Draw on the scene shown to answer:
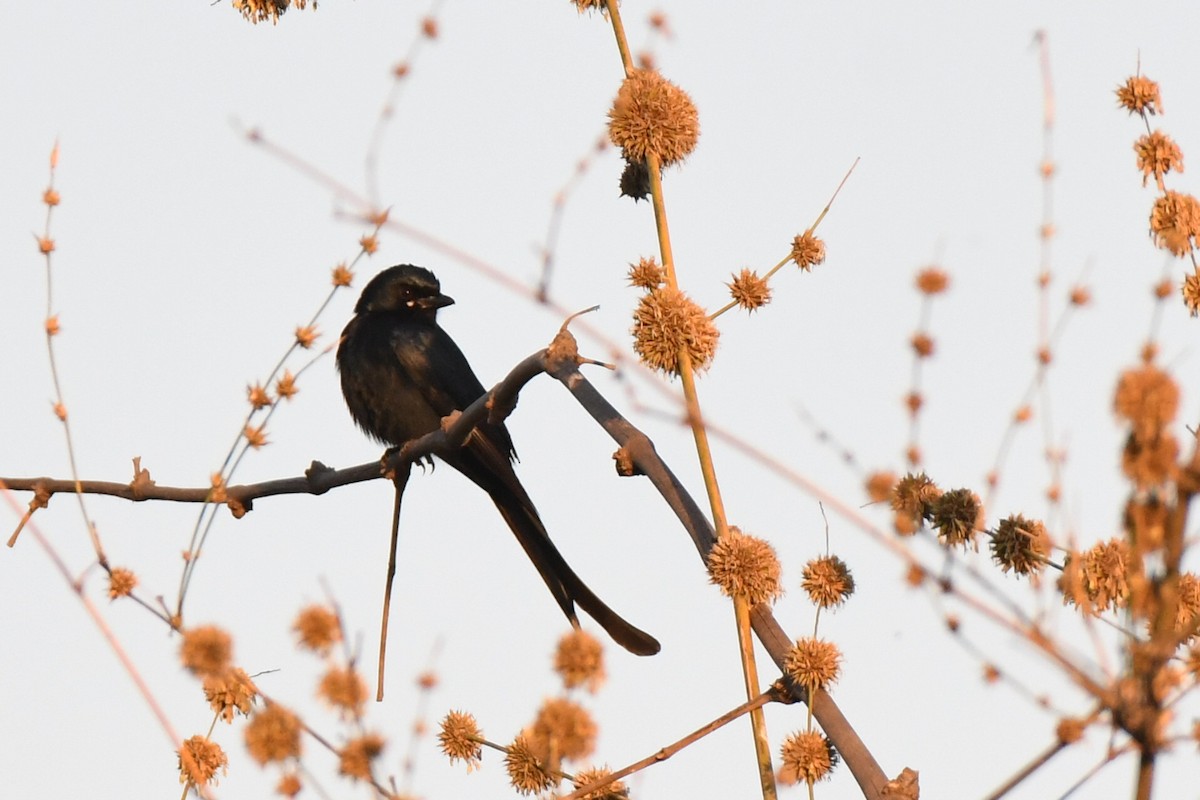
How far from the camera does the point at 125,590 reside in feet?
7.67

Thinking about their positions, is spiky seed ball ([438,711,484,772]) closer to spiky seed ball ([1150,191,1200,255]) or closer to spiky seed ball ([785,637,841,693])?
spiky seed ball ([785,637,841,693])

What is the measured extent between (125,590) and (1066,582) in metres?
1.38

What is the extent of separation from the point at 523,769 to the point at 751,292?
0.92 metres

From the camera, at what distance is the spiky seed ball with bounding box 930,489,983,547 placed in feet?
7.59

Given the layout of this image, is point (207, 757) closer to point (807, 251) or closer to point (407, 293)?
point (807, 251)

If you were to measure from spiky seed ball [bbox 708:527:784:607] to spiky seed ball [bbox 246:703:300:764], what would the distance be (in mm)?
1036

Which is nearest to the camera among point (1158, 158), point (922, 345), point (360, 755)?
point (360, 755)

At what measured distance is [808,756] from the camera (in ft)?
7.17

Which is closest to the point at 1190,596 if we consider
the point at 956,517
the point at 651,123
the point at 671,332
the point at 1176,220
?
the point at 956,517

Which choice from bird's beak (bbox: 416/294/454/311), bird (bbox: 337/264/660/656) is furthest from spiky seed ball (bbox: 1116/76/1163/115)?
bird's beak (bbox: 416/294/454/311)

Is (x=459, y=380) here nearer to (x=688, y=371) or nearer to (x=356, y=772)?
(x=688, y=371)

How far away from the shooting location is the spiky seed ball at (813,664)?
230 centimetres

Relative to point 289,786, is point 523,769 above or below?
above

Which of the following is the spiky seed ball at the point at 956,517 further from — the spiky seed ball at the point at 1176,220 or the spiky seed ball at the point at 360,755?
the spiky seed ball at the point at 360,755
